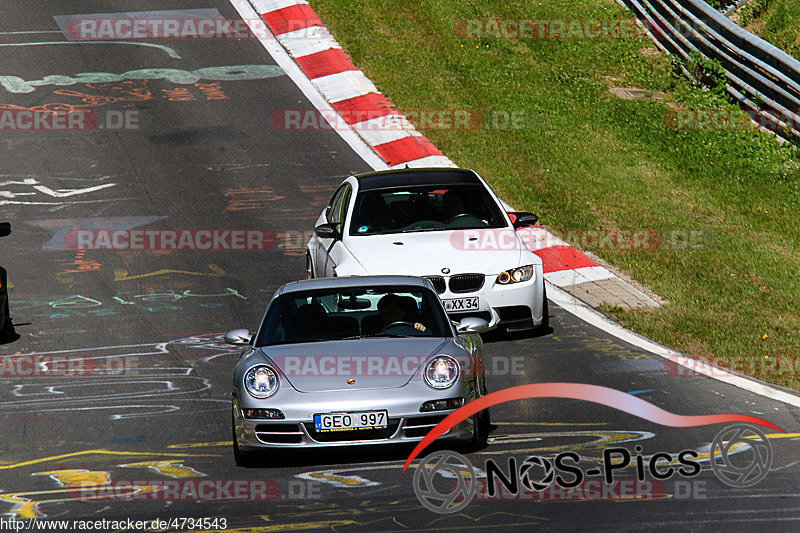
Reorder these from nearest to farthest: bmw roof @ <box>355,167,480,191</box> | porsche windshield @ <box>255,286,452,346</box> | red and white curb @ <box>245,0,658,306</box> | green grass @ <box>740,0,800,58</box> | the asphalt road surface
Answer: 1. the asphalt road surface
2. porsche windshield @ <box>255,286,452,346</box>
3. bmw roof @ <box>355,167,480,191</box>
4. red and white curb @ <box>245,0,658,306</box>
5. green grass @ <box>740,0,800,58</box>

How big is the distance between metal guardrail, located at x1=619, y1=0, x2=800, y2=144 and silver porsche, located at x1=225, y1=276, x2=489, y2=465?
10.7 meters

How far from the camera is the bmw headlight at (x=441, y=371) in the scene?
8398mm

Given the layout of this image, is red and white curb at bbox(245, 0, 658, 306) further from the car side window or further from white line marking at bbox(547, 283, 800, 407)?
the car side window

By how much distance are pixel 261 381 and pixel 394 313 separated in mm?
1420

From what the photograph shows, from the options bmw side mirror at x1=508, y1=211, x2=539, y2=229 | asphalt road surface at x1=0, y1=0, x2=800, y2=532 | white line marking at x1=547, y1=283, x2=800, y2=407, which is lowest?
white line marking at x1=547, y1=283, x2=800, y2=407

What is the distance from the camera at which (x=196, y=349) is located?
11930mm

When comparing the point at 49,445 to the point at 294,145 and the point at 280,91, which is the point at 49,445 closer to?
the point at 294,145

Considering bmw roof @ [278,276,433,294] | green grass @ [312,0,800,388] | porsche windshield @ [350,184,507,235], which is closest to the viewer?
bmw roof @ [278,276,433,294]

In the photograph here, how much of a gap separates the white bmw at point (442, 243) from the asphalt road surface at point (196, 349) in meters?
0.53

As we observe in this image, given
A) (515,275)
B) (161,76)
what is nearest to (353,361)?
(515,275)

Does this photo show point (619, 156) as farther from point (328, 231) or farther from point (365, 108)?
point (328, 231)

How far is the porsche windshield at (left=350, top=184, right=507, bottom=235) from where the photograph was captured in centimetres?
1262

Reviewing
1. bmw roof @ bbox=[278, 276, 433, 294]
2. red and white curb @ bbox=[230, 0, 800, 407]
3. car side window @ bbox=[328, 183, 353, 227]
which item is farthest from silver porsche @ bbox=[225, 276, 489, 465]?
car side window @ bbox=[328, 183, 353, 227]

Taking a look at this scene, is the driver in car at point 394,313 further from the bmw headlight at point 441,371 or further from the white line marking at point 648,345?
the white line marking at point 648,345
